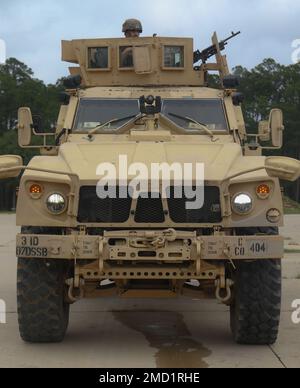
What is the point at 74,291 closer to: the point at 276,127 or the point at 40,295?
the point at 40,295

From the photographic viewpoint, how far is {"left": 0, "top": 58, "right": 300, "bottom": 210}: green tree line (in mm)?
54969

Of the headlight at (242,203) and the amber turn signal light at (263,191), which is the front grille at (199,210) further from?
the amber turn signal light at (263,191)

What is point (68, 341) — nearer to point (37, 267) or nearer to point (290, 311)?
point (37, 267)

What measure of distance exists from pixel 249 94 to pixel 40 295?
172 feet

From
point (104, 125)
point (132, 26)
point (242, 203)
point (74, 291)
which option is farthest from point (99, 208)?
point (132, 26)

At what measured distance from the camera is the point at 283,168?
659 cm

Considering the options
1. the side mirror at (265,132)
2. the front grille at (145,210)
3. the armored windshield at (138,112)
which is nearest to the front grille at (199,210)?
the front grille at (145,210)

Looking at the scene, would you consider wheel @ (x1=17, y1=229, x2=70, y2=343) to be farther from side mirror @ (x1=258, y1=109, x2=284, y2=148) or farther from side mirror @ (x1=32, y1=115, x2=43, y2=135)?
side mirror @ (x1=258, y1=109, x2=284, y2=148)

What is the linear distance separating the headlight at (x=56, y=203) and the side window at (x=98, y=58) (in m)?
3.48

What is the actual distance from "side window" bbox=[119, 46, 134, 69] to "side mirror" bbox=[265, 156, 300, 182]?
361cm

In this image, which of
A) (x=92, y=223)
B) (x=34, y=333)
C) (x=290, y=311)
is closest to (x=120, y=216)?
(x=92, y=223)

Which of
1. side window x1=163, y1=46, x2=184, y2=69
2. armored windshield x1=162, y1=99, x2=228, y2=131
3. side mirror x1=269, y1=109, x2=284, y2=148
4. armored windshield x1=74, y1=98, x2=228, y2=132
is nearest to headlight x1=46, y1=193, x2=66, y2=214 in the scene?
armored windshield x1=74, y1=98, x2=228, y2=132

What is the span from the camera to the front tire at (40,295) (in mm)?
6836
